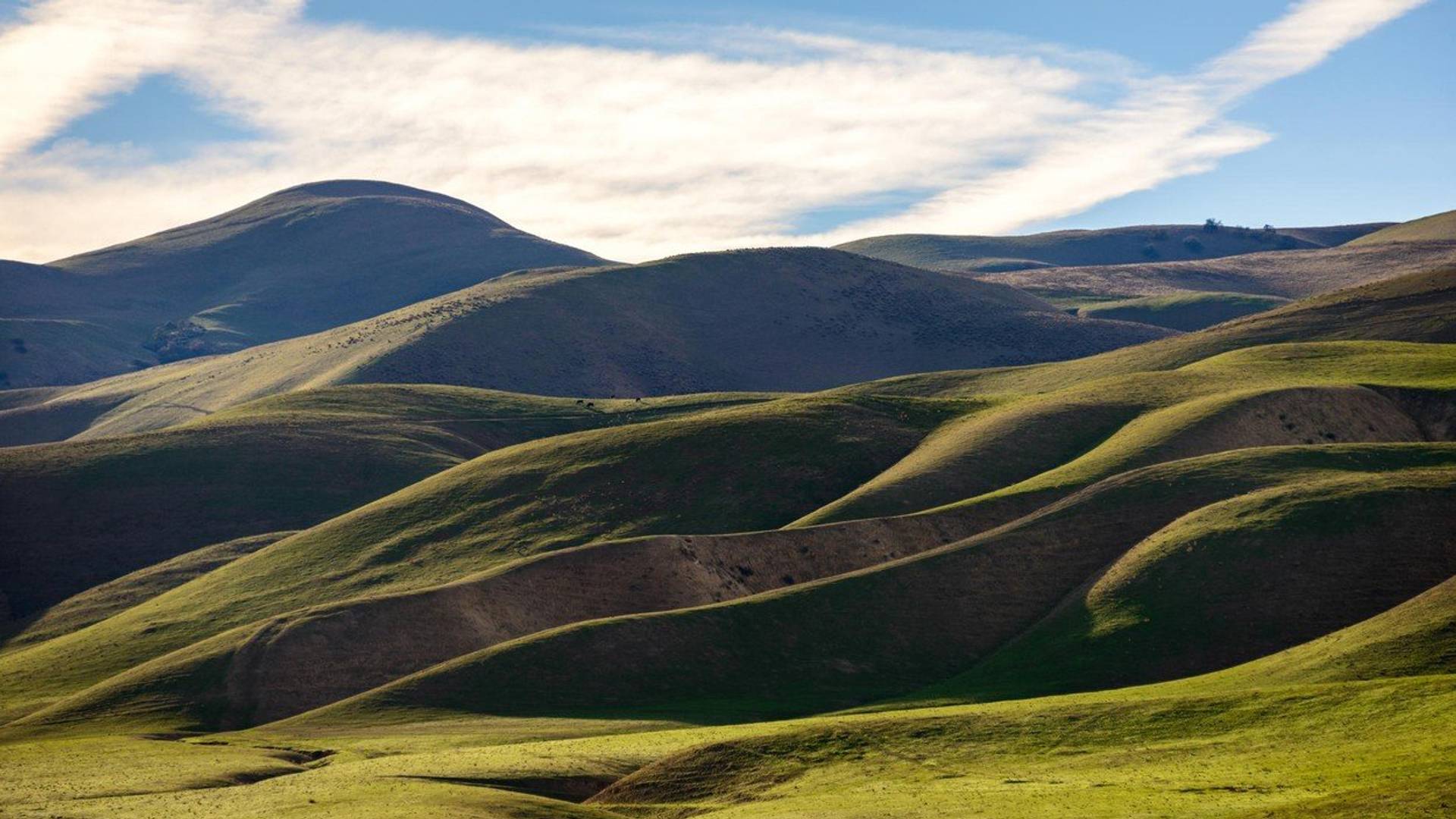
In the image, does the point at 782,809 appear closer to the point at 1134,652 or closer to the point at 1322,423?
the point at 1134,652

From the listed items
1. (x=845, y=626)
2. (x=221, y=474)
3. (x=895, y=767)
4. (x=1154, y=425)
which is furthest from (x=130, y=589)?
(x=895, y=767)

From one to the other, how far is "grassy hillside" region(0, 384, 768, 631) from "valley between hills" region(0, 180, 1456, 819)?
496 mm

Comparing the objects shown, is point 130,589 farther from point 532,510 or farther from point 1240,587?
point 1240,587

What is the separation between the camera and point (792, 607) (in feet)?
277

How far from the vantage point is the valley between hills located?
168 feet

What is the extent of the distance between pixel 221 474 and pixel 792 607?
82.2m

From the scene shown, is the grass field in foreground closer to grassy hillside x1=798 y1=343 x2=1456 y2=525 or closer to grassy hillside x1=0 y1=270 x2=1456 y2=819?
grassy hillside x1=0 y1=270 x2=1456 y2=819

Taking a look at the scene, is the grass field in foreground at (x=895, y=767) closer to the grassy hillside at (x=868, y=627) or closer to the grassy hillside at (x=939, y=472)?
the grassy hillside at (x=868, y=627)

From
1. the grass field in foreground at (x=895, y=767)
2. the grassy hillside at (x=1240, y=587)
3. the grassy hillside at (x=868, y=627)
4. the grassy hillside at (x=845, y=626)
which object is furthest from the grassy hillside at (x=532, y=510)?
the grass field in foreground at (x=895, y=767)

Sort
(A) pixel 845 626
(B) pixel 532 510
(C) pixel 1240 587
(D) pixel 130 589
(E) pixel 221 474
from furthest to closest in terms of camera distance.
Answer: (E) pixel 221 474 → (D) pixel 130 589 → (B) pixel 532 510 → (A) pixel 845 626 → (C) pixel 1240 587

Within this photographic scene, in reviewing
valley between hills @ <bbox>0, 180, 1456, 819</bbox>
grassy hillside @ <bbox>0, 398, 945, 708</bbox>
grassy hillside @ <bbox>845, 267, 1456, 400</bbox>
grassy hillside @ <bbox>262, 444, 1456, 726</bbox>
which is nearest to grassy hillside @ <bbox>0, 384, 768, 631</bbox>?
valley between hills @ <bbox>0, 180, 1456, 819</bbox>

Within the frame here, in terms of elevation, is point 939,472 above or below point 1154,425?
below

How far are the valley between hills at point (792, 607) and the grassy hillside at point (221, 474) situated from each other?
496 millimetres

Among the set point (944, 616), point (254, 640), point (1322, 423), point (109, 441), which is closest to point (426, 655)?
point (254, 640)
